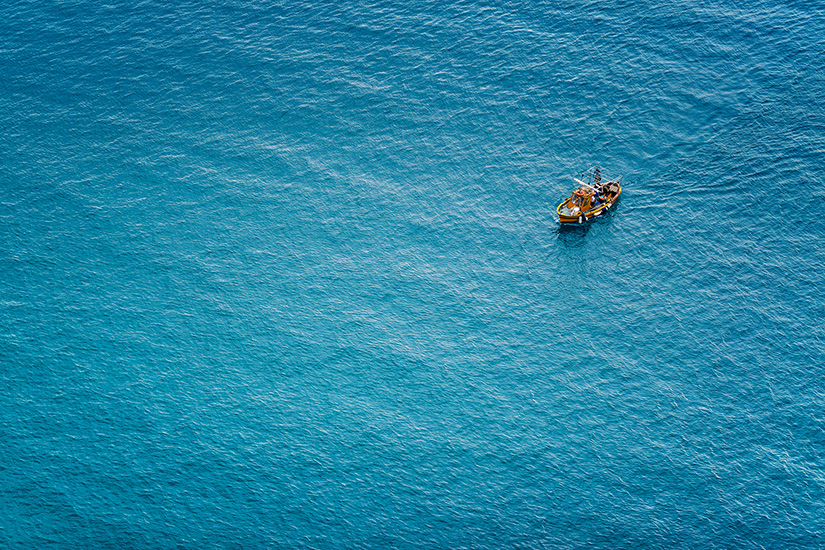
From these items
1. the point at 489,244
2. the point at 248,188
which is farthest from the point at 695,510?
the point at 248,188

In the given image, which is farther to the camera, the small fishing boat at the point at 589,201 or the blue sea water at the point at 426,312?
the small fishing boat at the point at 589,201

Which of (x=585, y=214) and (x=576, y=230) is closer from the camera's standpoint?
(x=585, y=214)

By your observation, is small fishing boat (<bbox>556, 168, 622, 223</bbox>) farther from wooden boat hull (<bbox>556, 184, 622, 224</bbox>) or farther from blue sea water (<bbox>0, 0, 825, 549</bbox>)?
blue sea water (<bbox>0, 0, 825, 549</bbox>)

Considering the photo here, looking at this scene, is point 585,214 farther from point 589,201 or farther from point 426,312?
point 426,312

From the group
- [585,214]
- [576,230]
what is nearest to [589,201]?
[585,214]

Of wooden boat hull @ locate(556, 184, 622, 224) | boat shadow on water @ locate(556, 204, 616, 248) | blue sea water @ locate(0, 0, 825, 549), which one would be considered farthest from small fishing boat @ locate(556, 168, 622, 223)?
blue sea water @ locate(0, 0, 825, 549)

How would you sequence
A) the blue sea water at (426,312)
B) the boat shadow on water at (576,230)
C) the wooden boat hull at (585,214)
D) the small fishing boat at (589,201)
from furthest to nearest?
the boat shadow on water at (576,230) < the wooden boat hull at (585,214) < the small fishing boat at (589,201) < the blue sea water at (426,312)

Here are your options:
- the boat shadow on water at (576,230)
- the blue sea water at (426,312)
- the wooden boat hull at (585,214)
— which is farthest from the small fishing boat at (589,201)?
the blue sea water at (426,312)

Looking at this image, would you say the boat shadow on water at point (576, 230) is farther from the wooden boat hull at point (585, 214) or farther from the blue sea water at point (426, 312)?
the wooden boat hull at point (585, 214)
